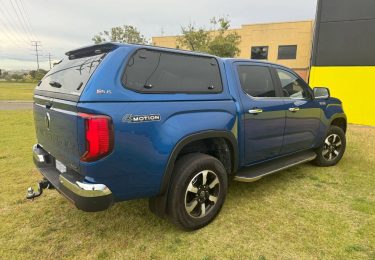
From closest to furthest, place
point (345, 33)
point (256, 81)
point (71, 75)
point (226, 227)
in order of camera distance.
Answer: point (71, 75)
point (226, 227)
point (256, 81)
point (345, 33)

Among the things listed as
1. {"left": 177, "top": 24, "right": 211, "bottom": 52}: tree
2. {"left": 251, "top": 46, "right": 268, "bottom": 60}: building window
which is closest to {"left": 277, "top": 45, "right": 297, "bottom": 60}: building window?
{"left": 251, "top": 46, "right": 268, "bottom": 60}: building window

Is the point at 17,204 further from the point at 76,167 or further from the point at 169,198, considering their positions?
the point at 169,198

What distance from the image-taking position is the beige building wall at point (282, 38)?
3212cm

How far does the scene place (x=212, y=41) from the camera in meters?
26.5

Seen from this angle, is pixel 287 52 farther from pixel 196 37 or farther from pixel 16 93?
pixel 16 93

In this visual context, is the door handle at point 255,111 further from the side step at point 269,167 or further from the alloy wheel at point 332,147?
the alloy wheel at point 332,147

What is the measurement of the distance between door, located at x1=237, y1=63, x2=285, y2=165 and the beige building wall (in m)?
30.3

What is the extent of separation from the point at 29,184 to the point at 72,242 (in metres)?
1.84

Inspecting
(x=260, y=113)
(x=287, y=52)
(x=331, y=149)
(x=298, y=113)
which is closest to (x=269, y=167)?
(x=260, y=113)

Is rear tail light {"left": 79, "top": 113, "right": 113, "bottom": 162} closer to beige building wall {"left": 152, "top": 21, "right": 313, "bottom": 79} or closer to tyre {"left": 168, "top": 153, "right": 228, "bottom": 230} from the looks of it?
tyre {"left": 168, "top": 153, "right": 228, "bottom": 230}

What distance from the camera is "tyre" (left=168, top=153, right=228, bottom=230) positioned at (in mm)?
2801

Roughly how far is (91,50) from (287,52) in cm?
3432

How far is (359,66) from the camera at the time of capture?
10.4m

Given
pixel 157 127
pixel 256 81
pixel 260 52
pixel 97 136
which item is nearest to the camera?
pixel 97 136
